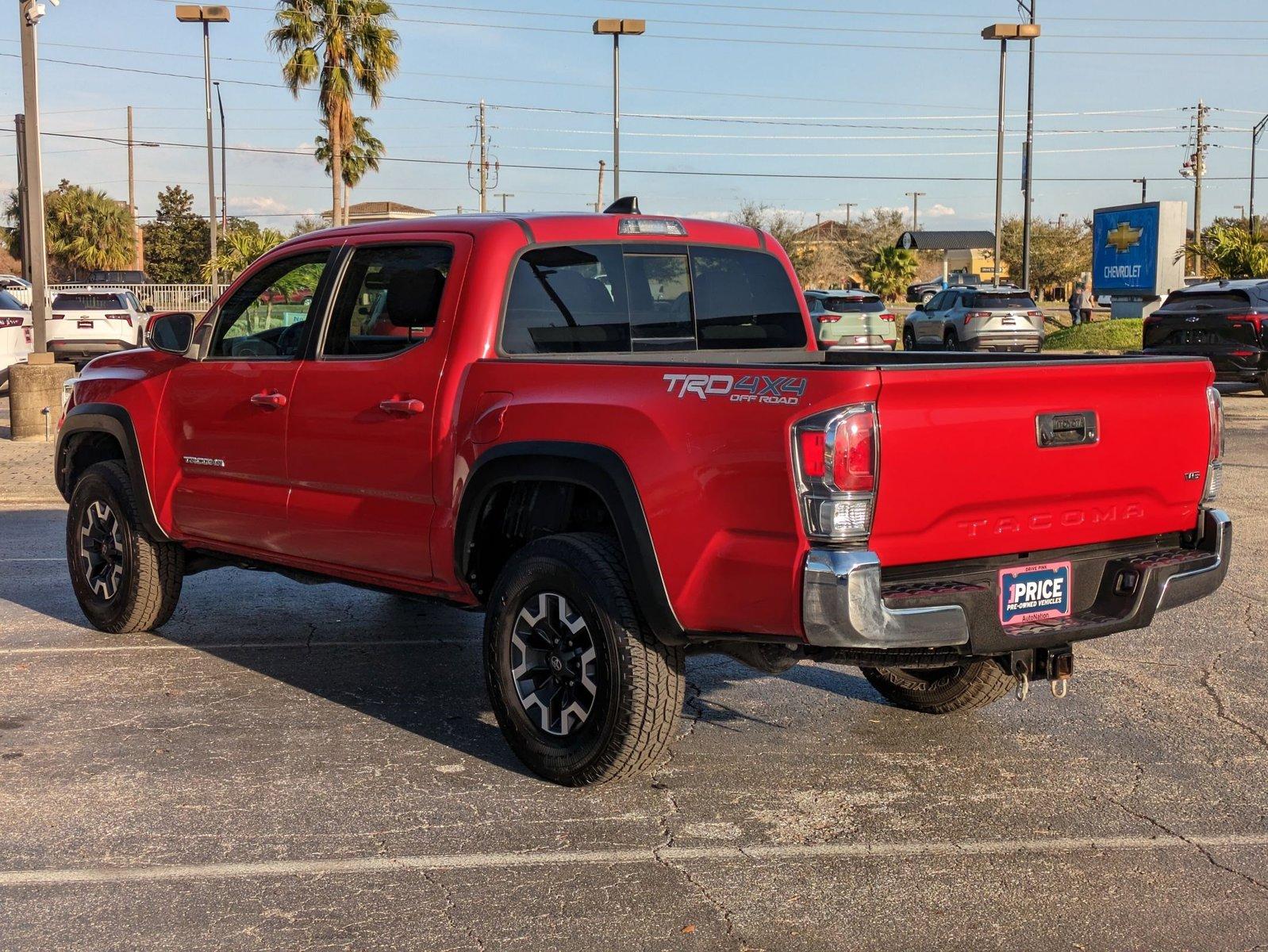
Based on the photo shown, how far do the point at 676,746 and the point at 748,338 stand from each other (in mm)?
1818

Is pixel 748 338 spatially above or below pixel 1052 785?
above

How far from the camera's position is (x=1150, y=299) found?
1640 inches

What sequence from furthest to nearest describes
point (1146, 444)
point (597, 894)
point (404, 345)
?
1. point (404, 345)
2. point (1146, 444)
3. point (597, 894)

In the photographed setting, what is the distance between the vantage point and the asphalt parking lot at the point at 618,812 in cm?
393

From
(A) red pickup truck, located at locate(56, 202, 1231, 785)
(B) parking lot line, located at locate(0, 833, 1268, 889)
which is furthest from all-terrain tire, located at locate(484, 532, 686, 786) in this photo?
(B) parking lot line, located at locate(0, 833, 1268, 889)

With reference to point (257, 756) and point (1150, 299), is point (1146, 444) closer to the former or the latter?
point (257, 756)

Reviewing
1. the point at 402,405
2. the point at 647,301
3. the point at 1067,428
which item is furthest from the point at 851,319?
the point at 1067,428

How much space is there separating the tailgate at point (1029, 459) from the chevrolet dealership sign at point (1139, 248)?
121ft

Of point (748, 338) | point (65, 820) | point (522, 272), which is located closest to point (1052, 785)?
point (748, 338)

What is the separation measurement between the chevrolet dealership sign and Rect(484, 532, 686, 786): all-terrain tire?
37672 millimetres

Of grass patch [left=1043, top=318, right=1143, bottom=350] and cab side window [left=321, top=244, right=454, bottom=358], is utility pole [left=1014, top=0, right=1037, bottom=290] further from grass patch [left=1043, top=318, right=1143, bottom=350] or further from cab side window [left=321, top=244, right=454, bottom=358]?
cab side window [left=321, top=244, right=454, bottom=358]

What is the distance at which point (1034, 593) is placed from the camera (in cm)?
457

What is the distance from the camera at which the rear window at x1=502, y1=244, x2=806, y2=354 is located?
564 cm

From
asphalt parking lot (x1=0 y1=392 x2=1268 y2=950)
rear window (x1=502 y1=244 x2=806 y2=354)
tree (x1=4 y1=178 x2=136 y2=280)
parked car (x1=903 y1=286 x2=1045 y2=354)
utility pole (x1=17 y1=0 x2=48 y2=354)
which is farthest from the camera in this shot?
tree (x1=4 y1=178 x2=136 y2=280)
